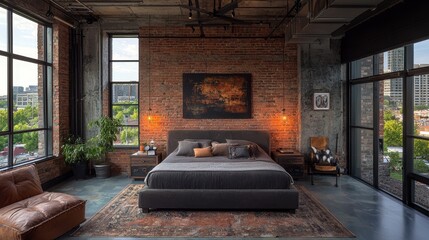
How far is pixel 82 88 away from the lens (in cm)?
851

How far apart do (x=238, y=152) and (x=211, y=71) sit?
2.63m

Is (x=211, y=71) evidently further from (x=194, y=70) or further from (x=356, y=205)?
(x=356, y=205)

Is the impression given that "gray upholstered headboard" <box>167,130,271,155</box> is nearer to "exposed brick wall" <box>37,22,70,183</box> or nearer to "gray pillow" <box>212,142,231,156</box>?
"gray pillow" <box>212,142,231,156</box>

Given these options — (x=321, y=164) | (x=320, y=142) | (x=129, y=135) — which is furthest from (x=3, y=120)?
(x=320, y=142)

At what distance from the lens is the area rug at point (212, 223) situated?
15.0 feet

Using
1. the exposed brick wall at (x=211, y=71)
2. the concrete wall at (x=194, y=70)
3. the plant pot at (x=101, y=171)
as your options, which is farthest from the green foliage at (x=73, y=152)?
the exposed brick wall at (x=211, y=71)

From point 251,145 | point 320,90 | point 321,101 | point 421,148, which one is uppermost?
point 320,90

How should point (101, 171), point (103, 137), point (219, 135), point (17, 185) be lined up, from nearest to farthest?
point (17, 185) < point (103, 137) < point (101, 171) < point (219, 135)

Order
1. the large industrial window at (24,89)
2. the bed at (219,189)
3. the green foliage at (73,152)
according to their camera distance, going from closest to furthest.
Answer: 1. the bed at (219,189)
2. the large industrial window at (24,89)
3. the green foliage at (73,152)

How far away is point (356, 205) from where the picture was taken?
5.85 metres

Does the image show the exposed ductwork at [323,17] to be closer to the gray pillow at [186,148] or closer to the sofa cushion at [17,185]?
the gray pillow at [186,148]

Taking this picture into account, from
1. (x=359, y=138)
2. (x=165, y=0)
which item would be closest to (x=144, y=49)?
(x=165, y=0)

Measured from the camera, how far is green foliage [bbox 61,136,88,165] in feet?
25.0

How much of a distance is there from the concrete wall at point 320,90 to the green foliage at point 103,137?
509cm
